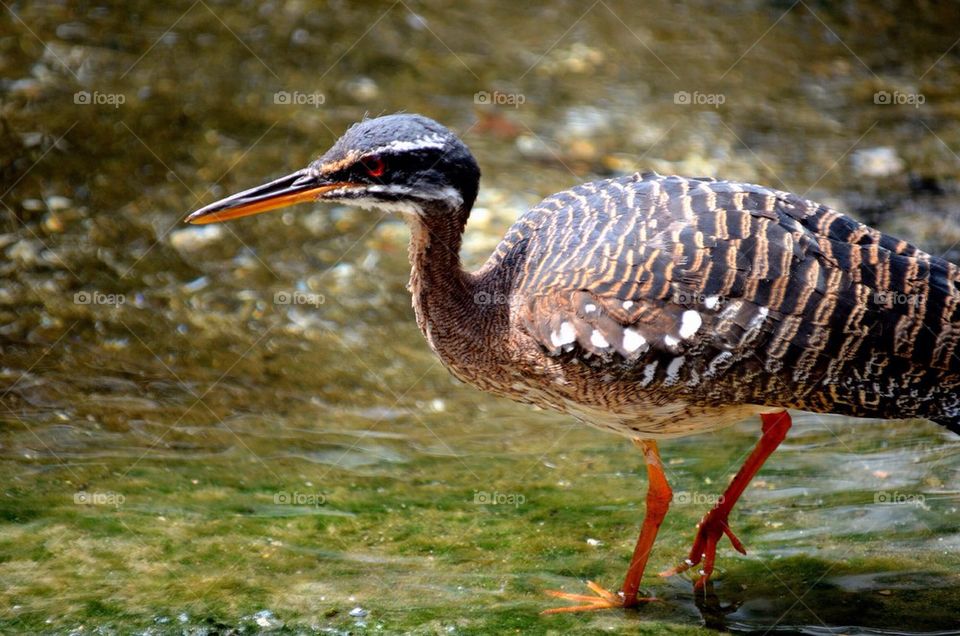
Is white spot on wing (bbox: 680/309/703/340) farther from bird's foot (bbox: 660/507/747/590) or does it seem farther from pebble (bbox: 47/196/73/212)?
pebble (bbox: 47/196/73/212)

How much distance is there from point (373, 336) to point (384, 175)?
2583 millimetres

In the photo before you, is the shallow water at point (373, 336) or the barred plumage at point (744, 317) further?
the shallow water at point (373, 336)

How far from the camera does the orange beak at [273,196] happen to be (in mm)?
5578

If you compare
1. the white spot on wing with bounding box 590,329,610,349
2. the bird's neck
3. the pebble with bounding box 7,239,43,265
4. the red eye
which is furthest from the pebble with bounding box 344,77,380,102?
the white spot on wing with bounding box 590,329,610,349

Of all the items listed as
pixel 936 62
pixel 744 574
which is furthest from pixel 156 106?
pixel 936 62

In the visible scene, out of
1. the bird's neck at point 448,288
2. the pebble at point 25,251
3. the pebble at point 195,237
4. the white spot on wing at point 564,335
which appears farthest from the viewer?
the pebble at point 195,237

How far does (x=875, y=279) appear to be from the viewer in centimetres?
541

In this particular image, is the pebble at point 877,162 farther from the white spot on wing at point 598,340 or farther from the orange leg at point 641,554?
the white spot on wing at point 598,340

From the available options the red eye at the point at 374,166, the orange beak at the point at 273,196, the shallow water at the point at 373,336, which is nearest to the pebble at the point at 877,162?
the shallow water at the point at 373,336

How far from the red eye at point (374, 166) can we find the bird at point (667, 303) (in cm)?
2

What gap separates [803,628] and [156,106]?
23.2ft

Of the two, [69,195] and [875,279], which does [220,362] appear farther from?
[875,279]

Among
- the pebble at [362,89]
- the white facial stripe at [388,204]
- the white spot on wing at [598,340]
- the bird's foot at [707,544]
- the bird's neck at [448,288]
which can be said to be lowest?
the bird's foot at [707,544]

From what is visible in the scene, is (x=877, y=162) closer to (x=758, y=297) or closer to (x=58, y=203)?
(x=758, y=297)
